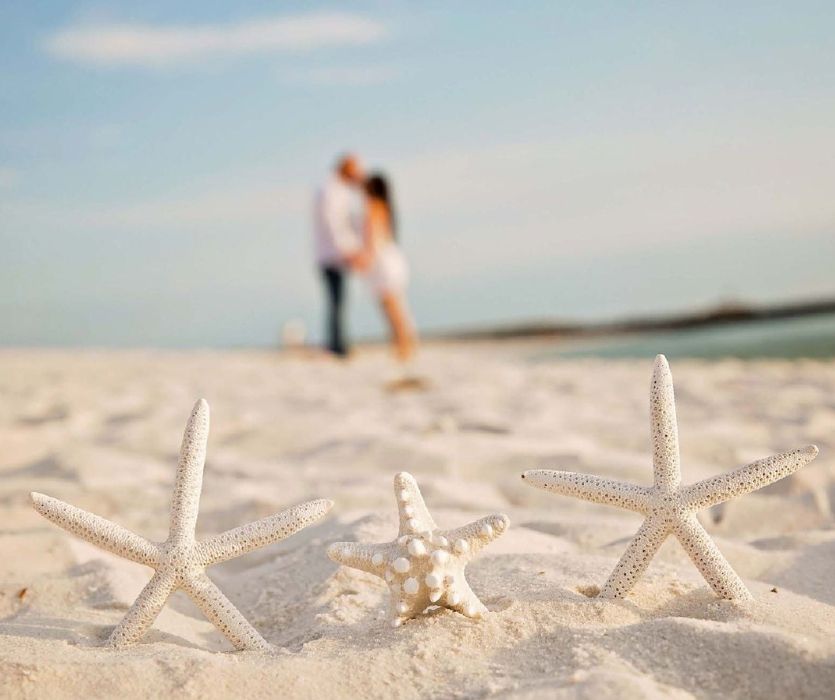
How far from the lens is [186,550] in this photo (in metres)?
1.96

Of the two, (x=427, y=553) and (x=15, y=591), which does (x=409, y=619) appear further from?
(x=15, y=591)

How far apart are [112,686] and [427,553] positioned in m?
0.64

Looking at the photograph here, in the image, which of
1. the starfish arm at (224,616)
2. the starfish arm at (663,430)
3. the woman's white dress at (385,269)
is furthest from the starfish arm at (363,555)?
the woman's white dress at (385,269)

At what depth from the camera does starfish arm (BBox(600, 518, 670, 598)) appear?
1.95m

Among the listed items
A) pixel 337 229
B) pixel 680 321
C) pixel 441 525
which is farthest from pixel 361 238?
pixel 680 321

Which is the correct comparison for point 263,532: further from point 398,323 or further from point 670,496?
point 398,323

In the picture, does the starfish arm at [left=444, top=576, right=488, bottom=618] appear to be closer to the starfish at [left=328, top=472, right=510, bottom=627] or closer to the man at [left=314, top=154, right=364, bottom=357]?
the starfish at [left=328, top=472, right=510, bottom=627]

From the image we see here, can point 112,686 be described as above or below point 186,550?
below

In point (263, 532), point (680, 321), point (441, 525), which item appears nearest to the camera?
point (263, 532)

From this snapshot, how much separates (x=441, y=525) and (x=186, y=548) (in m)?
1.01

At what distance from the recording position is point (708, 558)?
194 cm

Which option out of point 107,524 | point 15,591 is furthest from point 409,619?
point 15,591

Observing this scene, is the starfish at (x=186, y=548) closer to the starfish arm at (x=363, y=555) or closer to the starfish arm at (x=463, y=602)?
the starfish arm at (x=363, y=555)

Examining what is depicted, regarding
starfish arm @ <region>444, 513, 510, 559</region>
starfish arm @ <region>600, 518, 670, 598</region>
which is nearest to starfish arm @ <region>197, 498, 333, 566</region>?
starfish arm @ <region>444, 513, 510, 559</region>
